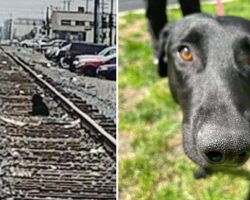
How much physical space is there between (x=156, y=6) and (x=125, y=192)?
0.99 m

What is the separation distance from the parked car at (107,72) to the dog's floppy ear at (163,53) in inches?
31.9

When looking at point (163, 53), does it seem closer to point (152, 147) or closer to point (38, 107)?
point (152, 147)

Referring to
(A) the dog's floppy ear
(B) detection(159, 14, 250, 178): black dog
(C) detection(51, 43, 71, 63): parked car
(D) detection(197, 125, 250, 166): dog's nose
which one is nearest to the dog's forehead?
(B) detection(159, 14, 250, 178): black dog

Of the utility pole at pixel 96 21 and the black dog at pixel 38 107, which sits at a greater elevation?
the utility pole at pixel 96 21

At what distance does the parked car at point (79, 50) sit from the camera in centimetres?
245

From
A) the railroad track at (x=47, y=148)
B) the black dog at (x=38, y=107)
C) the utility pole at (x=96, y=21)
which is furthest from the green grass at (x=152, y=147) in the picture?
the utility pole at (x=96, y=21)

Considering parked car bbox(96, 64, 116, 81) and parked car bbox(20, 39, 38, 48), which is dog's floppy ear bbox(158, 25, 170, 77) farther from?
parked car bbox(20, 39, 38, 48)

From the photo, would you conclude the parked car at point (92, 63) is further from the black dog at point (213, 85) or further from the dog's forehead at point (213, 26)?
the dog's forehead at point (213, 26)

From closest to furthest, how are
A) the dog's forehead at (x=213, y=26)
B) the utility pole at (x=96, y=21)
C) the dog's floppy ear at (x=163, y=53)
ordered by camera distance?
the utility pole at (x=96, y=21) < the dog's forehead at (x=213, y=26) < the dog's floppy ear at (x=163, y=53)

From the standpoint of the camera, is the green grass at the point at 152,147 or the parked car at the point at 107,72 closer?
the parked car at the point at 107,72

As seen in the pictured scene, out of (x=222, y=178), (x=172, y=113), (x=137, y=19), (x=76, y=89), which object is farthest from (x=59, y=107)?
(x=137, y=19)

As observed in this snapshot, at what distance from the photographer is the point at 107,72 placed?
97.2 inches

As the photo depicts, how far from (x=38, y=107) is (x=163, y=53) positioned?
1.01m

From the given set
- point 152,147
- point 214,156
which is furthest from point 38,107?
point 152,147
